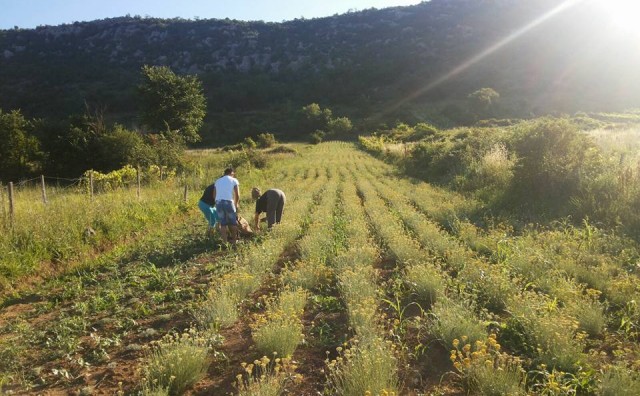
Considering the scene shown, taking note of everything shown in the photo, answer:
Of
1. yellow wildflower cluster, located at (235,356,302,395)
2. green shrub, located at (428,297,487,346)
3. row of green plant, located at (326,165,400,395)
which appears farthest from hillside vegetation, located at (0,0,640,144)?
yellow wildflower cluster, located at (235,356,302,395)

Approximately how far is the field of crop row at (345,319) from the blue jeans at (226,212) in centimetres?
82

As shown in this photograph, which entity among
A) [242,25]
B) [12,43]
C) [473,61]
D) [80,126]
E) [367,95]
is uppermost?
[242,25]

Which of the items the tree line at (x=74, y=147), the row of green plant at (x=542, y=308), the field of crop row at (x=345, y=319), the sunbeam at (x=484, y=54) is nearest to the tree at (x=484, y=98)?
the sunbeam at (x=484, y=54)

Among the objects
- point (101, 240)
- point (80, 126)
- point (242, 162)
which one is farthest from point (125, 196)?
point (80, 126)

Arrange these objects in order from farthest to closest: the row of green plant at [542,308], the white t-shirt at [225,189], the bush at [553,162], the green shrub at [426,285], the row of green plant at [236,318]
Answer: the bush at [553,162] < the white t-shirt at [225,189] < the green shrub at [426,285] < the row of green plant at [542,308] < the row of green plant at [236,318]

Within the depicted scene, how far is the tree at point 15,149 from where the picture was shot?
2591 centimetres

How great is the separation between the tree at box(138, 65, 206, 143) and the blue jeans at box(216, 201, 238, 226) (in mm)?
32394

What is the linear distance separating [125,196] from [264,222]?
5.07 meters

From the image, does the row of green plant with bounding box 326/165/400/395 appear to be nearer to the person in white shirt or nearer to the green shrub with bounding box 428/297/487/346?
the green shrub with bounding box 428/297/487/346

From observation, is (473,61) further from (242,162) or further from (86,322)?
(86,322)

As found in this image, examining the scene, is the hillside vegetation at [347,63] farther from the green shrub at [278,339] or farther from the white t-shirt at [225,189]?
the green shrub at [278,339]

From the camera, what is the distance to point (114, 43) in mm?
105438

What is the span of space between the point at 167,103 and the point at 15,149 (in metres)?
15.7

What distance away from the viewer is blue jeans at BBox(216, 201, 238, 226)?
916 cm
